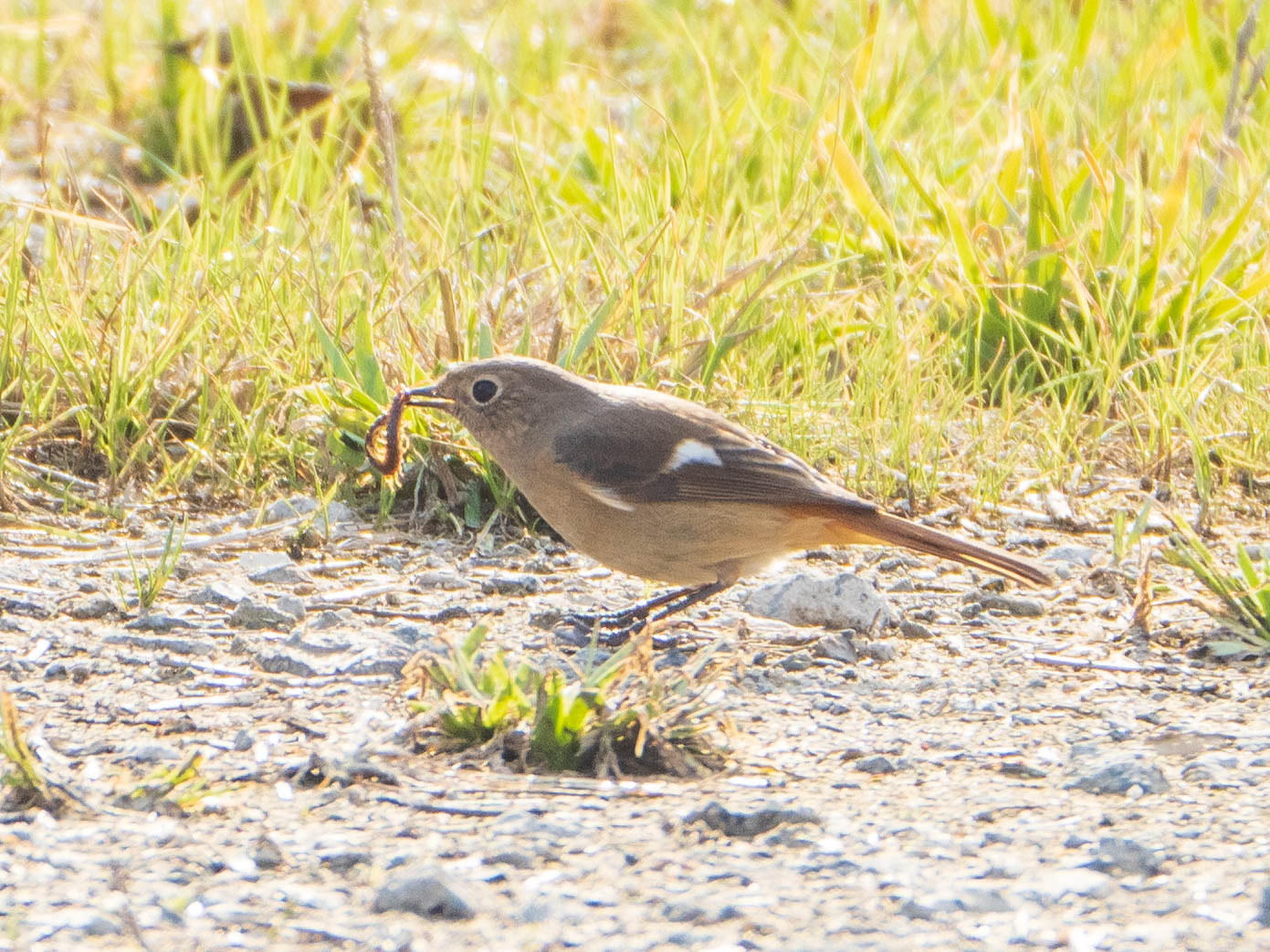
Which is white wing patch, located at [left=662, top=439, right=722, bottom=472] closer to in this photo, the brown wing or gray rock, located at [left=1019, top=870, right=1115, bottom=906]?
the brown wing

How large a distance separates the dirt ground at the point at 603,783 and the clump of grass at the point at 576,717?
0.24 feet

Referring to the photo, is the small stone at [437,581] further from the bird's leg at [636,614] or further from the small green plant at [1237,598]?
the small green plant at [1237,598]

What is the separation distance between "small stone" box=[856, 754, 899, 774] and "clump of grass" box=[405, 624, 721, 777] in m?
0.27

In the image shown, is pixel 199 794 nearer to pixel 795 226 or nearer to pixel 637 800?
pixel 637 800

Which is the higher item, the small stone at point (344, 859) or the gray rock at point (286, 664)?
the small stone at point (344, 859)

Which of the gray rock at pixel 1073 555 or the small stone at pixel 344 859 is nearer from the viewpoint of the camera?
the small stone at pixel 344 859

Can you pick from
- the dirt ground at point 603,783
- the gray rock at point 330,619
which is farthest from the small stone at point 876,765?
the gray rock at point 330,619

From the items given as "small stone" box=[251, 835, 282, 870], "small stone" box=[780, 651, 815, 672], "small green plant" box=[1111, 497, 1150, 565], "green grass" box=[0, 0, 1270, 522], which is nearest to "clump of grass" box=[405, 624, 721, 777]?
"small stone" box=[251, 835, 282, 870]

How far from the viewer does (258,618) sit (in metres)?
3.98

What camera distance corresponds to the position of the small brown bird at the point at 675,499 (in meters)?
4.26

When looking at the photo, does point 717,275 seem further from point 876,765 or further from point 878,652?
point 876,765

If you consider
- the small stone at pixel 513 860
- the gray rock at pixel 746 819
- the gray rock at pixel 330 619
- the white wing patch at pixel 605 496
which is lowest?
the gray rock at pixel 330 619

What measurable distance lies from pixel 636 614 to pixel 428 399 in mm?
839

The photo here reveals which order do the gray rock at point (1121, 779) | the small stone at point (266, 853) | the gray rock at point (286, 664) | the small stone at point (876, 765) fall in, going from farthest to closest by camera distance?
1. the gray rock at point (286, 664)
2. the small stone at point (876, 765)
3. the gray rock at point (1121, 779)
4. the small stone at point (266, 853)
